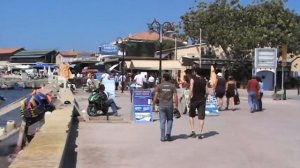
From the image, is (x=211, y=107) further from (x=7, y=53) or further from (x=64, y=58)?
(x=7, y=53)

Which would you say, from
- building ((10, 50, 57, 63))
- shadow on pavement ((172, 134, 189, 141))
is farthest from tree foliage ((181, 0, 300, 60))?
building ((10, 50, 57, 63))

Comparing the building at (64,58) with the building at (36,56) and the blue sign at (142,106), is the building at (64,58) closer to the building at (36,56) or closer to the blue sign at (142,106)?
the building at (36,56)

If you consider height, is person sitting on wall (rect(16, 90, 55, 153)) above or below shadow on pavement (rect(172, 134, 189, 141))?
above

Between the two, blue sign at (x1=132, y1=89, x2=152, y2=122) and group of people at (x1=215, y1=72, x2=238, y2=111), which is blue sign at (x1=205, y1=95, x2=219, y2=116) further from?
blue sign at (x1=132, y1=89, x2=152, y2=122)

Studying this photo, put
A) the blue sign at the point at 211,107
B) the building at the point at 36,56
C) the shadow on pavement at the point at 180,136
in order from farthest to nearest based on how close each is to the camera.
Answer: the building at the point at 36,56
the blue sign at the point at 211,107
the shadow on pavement at the point at 180,136

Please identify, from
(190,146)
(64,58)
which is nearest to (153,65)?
(64,58)

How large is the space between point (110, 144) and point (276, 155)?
3731 mm

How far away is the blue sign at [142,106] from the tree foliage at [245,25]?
4004 centimetres

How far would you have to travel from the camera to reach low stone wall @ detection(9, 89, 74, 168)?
7.95m

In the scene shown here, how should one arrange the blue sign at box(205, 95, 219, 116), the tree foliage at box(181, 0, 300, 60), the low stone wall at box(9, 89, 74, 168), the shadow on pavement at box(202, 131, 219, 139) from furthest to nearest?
the tree foliage at box(181, 0, 300, 60) < the blue sign at box(205, 95, 219, 116) < the shadow on pavement at box(202, 131, 219, 139) < the low stone wall at box(9, 89, 74, 168)

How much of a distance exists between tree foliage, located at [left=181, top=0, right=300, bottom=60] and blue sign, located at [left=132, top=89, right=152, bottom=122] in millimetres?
40038

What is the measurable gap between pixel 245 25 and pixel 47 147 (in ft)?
173

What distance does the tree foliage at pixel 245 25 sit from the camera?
57.9 metres

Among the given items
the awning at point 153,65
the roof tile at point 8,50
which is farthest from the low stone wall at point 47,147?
the roof tile at point 8,50
